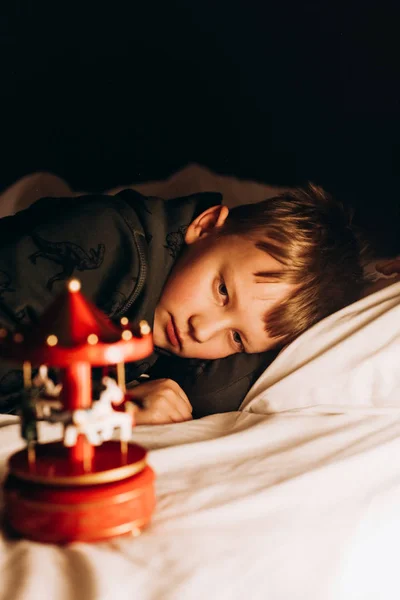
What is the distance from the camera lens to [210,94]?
60.2 inches

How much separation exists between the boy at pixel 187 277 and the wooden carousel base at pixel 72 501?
424 mm

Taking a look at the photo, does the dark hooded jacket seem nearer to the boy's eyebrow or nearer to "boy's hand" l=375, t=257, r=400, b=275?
the boy's eyebrow

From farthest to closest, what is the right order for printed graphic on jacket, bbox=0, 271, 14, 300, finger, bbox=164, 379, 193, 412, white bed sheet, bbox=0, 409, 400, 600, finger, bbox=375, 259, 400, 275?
finger, bbox=375, 259, 400, 275 < finger, bbox=164, 379, 193, 412 < printed graphic on jacket, bbox=0, 271, 14, 300 < white bed sheet, bbox=0, 409, 400, 600

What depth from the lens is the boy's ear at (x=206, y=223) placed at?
1.27 meters

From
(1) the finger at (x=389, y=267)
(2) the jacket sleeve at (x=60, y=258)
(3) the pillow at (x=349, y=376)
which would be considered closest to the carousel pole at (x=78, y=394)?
(2) the jacket sleeve at (x=60, y=258)

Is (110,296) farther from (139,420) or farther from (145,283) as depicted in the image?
(139,420)

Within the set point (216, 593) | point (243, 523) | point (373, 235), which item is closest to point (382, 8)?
point (373, 235)

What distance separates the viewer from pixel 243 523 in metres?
0.66

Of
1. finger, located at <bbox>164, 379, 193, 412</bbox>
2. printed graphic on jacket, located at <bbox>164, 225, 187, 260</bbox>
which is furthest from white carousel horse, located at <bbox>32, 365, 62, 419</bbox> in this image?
printed graphic on jacket, located at <bbox>164, 225, 187, 260</bbox>

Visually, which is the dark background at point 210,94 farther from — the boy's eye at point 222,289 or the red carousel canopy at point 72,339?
the red carousel canopy at point 72,339

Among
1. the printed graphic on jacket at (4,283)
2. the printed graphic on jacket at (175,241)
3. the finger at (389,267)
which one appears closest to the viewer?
the printed graphic on jacket at (4,283)

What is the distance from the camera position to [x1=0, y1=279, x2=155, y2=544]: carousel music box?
1.81ft

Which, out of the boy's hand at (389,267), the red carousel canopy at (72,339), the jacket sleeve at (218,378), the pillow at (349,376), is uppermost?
the red carousel canopy at (72,339)

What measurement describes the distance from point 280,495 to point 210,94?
1.07 metres
